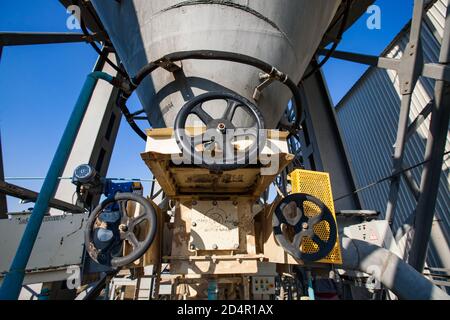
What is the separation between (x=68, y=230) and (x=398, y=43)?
8.54 metres

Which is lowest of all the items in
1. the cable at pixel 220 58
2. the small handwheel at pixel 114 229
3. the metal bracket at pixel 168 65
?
the small handwheel at pixel 114 229

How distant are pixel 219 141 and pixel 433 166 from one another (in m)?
2.56

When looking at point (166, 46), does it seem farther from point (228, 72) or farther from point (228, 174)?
point (228, 174)

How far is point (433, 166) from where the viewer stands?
103 inches

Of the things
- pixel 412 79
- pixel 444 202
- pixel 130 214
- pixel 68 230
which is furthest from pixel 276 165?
pixel 444 202

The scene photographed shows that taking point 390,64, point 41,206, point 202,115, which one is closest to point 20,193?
point 41,206

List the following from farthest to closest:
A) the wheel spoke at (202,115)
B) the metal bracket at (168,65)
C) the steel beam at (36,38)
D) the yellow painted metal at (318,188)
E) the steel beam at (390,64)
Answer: the steel beam at (36,38)
the steel beam at (390,64)
the yellow painted metal at (318,188)
the metal bracket at (168,65)
the wheel spoke at (202,115)

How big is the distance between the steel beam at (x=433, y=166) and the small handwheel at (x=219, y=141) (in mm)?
2384

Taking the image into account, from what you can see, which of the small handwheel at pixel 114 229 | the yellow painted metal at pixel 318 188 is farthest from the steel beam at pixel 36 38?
the yellow painted metal at pixel 318 188

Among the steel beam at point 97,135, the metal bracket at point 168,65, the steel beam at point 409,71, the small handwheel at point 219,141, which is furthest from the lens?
the steel beam at point 97,135

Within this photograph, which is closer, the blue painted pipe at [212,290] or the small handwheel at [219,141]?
the small handwheel at [219,141]

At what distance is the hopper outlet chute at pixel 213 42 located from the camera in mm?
1639

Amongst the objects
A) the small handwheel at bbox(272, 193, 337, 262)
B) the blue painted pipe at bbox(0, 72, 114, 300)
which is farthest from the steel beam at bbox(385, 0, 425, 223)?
the blue painted pipe at bbox(0, 72, 114, 300)

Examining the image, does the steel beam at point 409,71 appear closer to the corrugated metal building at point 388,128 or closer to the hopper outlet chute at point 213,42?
the hopper outlet chute at point 213,42
